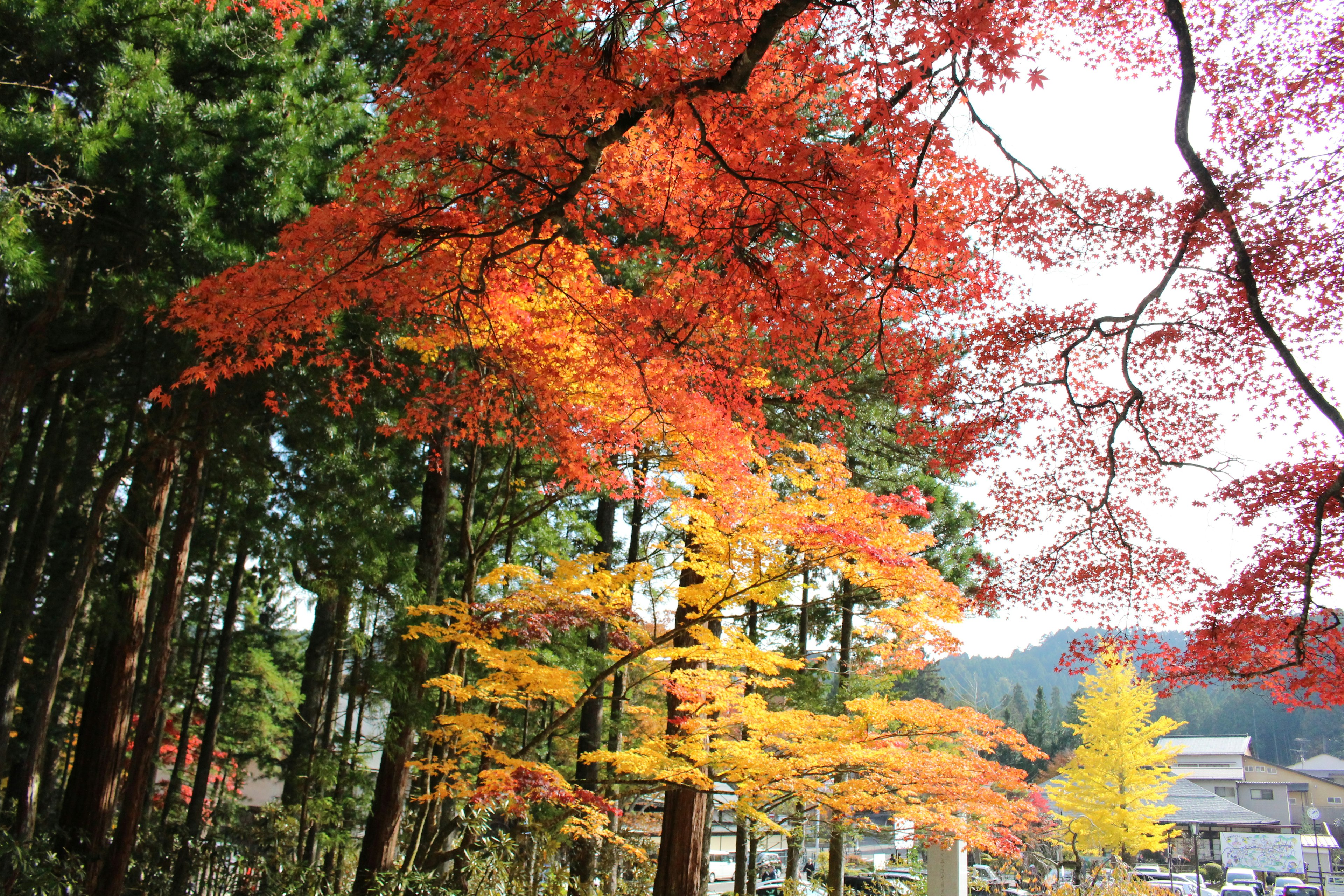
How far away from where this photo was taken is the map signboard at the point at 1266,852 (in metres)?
23.4

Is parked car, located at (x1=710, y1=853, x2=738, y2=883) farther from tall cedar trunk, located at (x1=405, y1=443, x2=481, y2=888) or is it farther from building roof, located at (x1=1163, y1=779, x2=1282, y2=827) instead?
building roof, located at (x1=1163, y1=779, x2=1282, y2=827)

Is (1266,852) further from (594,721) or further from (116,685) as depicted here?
(116,685)

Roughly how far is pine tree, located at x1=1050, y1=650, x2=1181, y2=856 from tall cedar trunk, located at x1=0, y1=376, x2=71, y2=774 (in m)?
23.1

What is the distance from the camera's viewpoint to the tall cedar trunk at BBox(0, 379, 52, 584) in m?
9.20

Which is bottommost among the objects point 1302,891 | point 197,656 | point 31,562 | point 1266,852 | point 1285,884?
point 1285,884

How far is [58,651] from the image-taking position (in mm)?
8227

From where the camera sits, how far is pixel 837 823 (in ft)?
30.2

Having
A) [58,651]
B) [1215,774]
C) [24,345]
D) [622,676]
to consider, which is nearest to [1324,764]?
[1215,774]

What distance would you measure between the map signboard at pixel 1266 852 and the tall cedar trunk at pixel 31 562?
29.8 meters

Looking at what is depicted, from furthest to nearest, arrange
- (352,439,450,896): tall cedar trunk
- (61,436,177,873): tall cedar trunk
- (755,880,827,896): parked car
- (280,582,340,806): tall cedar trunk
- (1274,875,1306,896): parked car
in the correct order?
(1274,875,1306,896): parked car, (755,880,827,896): parked car, (280,582,340,806): tall cedar trunk, (61,436,177,873): tall cedar trunk, (352,439,450,896): tall cedar trunk

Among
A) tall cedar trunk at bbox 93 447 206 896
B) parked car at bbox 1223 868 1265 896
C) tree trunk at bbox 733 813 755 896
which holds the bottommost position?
parked car at bbox 1223 868 1265 896

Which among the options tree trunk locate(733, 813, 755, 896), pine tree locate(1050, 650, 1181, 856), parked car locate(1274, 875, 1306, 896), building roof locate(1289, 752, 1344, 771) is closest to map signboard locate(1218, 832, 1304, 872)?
parked car locate(1274, 875, 1306, 896)

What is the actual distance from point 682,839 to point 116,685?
6.28 m

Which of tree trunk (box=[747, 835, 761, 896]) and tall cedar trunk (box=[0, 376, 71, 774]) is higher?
tall cedar trunk (box=[0, 376, 71, 774])
